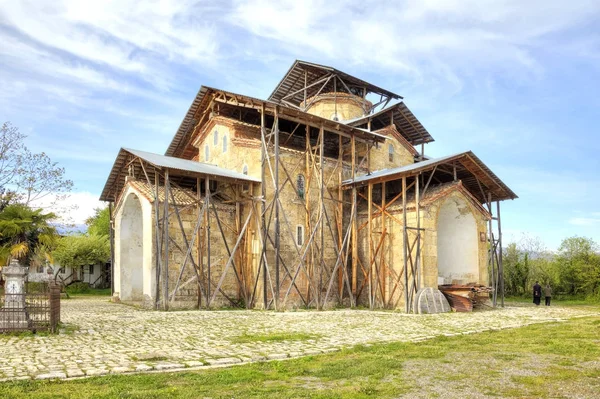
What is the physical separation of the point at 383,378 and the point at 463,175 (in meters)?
17.3

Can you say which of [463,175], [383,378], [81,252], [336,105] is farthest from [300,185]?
[81,252]

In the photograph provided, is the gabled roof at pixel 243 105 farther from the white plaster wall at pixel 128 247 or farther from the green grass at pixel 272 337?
the green grass at pixel 272 337

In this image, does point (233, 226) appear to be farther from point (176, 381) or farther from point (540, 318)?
point (176, 381)

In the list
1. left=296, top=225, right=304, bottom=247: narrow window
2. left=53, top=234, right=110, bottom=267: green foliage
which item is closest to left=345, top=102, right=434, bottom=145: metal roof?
left=296, top=225, right=304, bottom=247: narrow window

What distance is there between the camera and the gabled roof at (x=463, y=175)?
20.0 meters

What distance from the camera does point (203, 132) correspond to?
25.2 metres

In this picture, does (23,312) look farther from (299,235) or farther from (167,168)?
(299,235)

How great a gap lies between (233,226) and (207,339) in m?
11.0

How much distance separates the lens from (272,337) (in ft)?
37.6

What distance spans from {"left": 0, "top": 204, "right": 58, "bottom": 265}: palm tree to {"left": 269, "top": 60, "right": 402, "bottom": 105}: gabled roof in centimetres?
1389

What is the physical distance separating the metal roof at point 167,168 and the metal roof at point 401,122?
7.92 metres

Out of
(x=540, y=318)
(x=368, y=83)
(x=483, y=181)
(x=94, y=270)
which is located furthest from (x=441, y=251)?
(x=94, y=270)

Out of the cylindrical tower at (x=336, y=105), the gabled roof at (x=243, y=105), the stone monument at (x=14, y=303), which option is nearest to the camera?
the stone monument at (x=14, y=303)

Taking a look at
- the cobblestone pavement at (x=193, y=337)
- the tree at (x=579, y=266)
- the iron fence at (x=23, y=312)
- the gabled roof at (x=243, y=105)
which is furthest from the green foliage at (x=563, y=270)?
the iron fence at (x=23, y=312)
